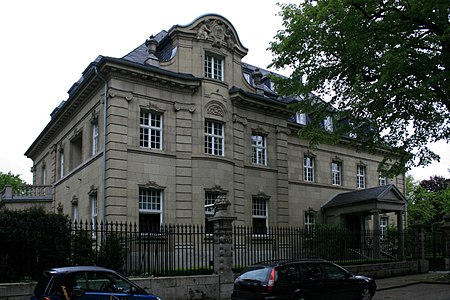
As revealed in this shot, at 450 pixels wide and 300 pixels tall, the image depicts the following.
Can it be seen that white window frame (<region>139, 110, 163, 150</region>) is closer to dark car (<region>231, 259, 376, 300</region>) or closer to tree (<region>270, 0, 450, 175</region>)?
tree (<region>270, 0, 450, 175</region>)

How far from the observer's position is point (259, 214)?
29281 mm

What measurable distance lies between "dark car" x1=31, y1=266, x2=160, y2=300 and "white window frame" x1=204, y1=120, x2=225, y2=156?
605 inches

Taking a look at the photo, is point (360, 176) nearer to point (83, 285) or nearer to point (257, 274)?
point (257, 274)

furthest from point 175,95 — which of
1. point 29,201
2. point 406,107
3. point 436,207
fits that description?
point 436,207

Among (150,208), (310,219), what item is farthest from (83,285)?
(310,219)

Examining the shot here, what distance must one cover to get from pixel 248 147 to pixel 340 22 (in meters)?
11.0

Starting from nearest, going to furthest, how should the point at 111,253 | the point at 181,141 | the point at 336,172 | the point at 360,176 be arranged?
the point at 111,253 → the point at 181,141 → the point at 336,172 → the point at 360,176

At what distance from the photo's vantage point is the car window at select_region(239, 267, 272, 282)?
1361 centimetres

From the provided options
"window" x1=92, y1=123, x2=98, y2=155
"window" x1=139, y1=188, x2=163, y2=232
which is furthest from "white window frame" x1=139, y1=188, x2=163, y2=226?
"window" x1=92, y1=123, x2=98, y2=155

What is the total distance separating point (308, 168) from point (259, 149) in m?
6.63

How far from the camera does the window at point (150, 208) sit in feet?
80.3

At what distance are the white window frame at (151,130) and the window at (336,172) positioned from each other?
16.0m

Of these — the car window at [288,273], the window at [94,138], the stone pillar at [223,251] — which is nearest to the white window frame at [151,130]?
the window at [94,138]

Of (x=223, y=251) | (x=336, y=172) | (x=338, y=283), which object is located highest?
(x=336, y=172)
